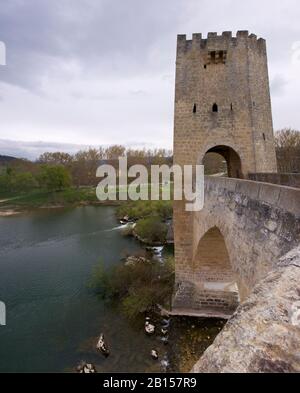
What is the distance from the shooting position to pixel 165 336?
8.14 m

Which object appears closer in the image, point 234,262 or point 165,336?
point 234,262

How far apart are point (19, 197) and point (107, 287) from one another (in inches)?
1310

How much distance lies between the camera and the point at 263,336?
1089 millimetres

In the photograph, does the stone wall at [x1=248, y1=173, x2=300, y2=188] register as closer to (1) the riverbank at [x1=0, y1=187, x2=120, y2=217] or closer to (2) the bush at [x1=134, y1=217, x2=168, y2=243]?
(2) the bush at [x1=134, y1=217, x2=168, y2=243]

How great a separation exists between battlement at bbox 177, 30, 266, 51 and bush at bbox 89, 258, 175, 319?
841 cm

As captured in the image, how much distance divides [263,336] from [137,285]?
9886 millimetres

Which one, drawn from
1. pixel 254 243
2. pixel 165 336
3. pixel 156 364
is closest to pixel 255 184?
pixel 254 243

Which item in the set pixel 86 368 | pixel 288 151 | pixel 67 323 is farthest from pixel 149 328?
pixel 288 151

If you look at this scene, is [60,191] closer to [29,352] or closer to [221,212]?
[29,352]

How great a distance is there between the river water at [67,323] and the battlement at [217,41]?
8736 mm

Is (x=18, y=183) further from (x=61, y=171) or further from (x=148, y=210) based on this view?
(x=148, y=210)

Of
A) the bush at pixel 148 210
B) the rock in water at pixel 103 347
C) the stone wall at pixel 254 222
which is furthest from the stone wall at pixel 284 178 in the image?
the bush at pixel 148 210

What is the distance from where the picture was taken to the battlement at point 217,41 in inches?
315
